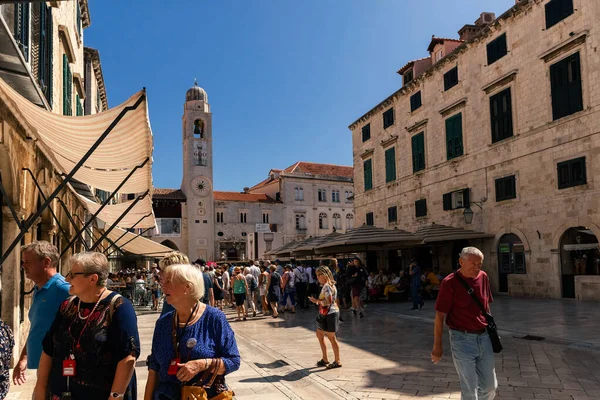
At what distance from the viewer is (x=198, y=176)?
169 ft

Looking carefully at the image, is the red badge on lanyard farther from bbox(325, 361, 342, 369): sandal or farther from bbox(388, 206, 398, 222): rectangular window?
bbox(388, 206, 398, 222): rectangular window

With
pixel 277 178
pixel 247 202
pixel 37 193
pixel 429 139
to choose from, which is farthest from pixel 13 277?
pixel 277 178

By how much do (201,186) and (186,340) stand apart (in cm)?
4978

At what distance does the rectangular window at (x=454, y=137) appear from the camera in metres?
19.7

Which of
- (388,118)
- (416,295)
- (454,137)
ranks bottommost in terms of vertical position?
(416,295)

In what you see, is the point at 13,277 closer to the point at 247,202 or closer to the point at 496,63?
the point at 496,63

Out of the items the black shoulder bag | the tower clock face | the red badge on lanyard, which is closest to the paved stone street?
the black shoulder bag

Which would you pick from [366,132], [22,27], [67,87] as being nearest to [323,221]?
[366,132]

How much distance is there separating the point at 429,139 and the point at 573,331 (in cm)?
1363

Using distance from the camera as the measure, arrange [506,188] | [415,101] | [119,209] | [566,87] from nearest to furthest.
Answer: [119,209]
[566,87]
[506,188]
[415,101]

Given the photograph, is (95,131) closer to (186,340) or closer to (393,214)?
(186,340)

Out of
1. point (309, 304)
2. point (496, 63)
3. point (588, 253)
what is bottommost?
point (309, 304)

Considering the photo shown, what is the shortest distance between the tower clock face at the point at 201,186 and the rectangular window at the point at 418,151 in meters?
32.3

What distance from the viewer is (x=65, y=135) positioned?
5570 millimetres
